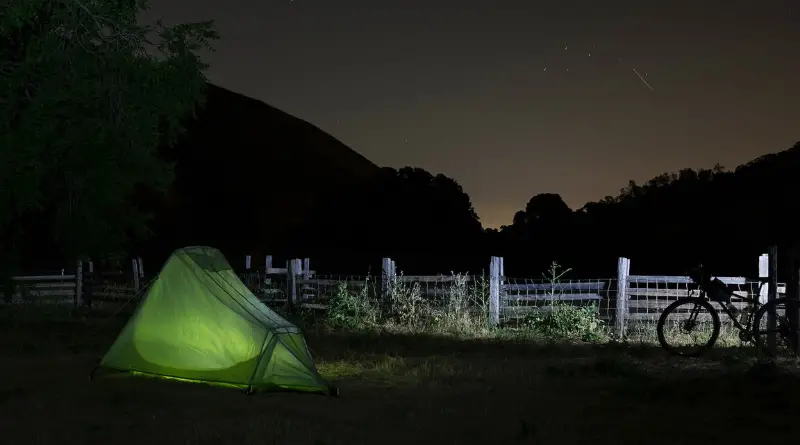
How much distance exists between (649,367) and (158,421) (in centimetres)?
640

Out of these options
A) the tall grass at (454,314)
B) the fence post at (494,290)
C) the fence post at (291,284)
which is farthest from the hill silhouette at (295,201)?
the fence post at (494,290)

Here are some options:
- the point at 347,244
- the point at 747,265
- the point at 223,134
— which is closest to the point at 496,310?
the point at 747,265

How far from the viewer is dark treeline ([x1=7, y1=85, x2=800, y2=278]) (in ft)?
125

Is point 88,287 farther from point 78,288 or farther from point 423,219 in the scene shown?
point 423,219

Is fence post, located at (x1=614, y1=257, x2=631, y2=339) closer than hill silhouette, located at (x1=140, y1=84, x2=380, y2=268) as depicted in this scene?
Yes

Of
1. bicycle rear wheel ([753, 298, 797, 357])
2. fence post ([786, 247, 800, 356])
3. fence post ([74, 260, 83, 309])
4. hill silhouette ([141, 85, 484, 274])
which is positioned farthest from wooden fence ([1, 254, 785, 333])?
hill silhouette ([141, 85, 484, 274])

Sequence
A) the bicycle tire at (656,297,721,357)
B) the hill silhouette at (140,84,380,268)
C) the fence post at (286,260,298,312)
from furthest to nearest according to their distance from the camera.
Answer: the hill silhouette at (140,84,380,268) < the fence post at (286,260,298,312) < the bicycle tire at (656,297,721,357)

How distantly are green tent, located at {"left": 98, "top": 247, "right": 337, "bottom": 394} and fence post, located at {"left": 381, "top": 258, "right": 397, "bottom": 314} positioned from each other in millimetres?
7313

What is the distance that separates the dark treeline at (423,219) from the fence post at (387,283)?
19.8 feet

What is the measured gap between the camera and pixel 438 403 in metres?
8.91

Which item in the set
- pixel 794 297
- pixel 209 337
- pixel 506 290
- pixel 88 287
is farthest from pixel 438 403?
pixel 88 287

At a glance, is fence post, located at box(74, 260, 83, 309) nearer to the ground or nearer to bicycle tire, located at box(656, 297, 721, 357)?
the ground

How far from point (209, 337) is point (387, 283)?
27.4ft

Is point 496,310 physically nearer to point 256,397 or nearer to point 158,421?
point 256,397
